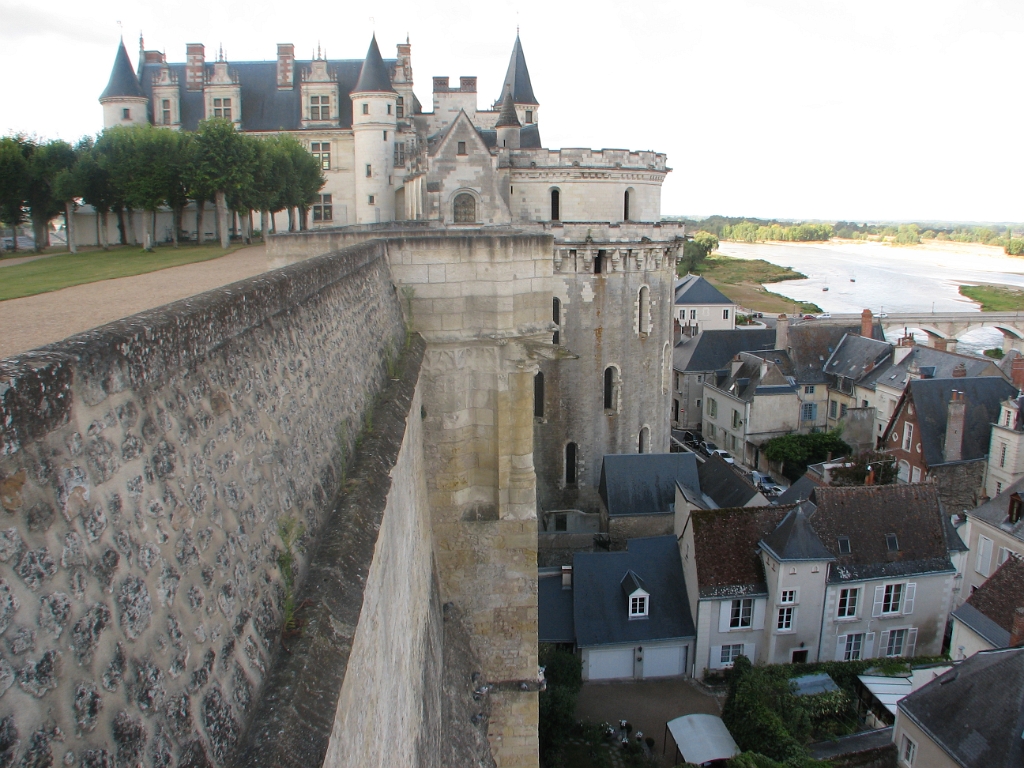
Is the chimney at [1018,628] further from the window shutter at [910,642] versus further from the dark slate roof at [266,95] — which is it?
the dark slate roof at [266,95]

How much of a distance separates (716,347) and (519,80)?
16.6 meters

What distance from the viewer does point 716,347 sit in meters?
40.5

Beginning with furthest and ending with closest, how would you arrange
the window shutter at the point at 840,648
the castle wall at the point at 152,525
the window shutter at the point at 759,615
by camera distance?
the window shutter at the point at 840,648
the window shutter at the point at 759,615
the castle wall at the point at 152,525

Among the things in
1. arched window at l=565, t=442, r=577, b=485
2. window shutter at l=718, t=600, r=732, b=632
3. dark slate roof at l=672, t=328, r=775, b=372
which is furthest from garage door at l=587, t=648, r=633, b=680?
dark slate roof at l=672, t=328, r=775, b=372

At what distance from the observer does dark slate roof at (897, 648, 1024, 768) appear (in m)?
12.2

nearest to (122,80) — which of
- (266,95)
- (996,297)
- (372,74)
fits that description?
(266,95)

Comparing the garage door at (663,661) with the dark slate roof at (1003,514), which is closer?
the garage door at (663,661)

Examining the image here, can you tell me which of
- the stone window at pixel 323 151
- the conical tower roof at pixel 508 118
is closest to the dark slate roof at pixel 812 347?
the conical tower roof at pixel 508 118

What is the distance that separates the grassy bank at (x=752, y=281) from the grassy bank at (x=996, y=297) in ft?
65.0

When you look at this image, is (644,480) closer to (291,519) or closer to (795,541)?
(795,541)

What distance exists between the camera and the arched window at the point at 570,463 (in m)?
25.1

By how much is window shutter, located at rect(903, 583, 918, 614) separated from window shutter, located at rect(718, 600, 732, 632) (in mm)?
4593

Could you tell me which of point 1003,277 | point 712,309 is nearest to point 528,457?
point 712,309

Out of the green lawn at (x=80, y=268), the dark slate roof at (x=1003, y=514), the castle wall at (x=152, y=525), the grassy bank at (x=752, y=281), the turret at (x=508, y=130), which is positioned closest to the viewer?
the castle wall at (x=152, y=525)
